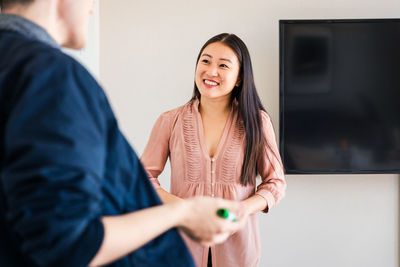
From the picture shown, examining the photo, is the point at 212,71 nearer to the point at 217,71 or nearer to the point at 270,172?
the point at 217,71

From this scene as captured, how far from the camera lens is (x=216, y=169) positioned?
1.76 m

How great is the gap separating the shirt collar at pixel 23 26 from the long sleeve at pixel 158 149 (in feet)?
3.69

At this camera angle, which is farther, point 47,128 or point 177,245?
point 177,245

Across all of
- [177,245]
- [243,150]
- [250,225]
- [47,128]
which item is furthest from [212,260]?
[47,128]

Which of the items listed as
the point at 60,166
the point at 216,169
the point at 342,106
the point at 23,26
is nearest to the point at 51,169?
the point at 60,166

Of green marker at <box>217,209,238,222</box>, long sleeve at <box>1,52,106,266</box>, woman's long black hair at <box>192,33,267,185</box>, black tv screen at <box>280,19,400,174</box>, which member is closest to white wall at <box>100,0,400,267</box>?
black tv screen at <box>280,19,400,174</box>

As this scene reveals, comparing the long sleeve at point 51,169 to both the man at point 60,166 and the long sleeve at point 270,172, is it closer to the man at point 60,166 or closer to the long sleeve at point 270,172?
the man at point 60,166

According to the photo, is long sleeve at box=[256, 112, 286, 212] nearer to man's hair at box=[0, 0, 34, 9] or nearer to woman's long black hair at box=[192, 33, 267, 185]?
woman's long black hair at box=[192, 33, 267, 185]

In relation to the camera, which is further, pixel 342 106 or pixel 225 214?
pixel 342 106

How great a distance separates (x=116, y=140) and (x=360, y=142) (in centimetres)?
221

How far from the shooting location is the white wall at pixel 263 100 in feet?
9.14

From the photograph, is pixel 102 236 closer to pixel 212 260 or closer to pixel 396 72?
pixel 212 260

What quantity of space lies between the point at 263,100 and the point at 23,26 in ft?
7.24

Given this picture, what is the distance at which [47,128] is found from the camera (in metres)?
0.57
